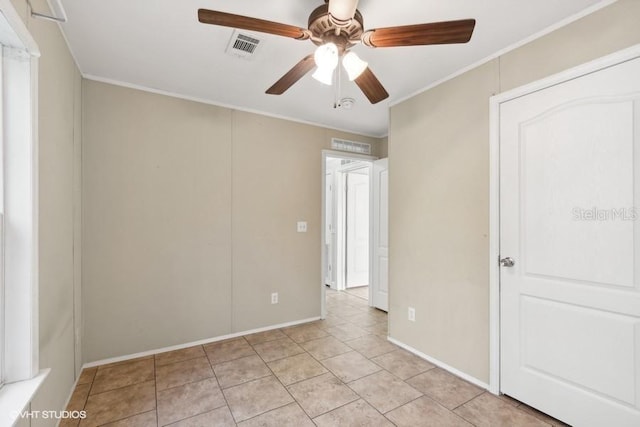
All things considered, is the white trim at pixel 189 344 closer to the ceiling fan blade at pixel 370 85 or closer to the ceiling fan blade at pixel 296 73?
the ceiling fan blade at pixel 296 73

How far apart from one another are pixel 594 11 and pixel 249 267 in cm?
335

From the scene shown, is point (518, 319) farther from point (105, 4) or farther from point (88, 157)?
point (88, 157)

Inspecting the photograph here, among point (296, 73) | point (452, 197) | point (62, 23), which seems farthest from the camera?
point (452, 197)

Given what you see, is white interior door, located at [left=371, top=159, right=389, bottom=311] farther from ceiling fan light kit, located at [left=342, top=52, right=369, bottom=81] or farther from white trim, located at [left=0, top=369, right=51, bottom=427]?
white trim, located at [left=0, top=369, right=51, bottom=427]

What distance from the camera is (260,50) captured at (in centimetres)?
211

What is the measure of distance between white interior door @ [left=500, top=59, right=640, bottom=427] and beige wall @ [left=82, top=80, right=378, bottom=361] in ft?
7.15

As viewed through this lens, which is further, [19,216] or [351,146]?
[351,146]

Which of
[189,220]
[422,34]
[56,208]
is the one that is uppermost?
[422,34]

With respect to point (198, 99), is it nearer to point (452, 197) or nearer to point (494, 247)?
point (452, 197)

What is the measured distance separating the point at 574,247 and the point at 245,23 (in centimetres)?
222

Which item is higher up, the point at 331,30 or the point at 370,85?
the point at 331,30

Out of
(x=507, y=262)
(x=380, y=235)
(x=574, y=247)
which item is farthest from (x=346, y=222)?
(x=574, y=247)

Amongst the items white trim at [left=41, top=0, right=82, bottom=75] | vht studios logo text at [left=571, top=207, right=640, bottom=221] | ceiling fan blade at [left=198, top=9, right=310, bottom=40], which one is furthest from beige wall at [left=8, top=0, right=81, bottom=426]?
vht studios logo text at [left=571, top=207, right=640, bottom=221]

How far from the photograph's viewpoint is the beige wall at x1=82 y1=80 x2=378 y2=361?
2.55 metres
